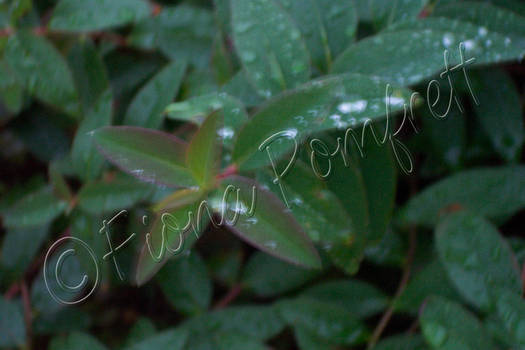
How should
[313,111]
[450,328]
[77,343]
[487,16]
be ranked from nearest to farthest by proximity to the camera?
1. [313,111]
2. [450,328]
3. [487,16]
4. [77,343]

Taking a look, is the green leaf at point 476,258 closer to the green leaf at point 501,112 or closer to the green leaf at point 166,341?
the green leaf at point 501,112

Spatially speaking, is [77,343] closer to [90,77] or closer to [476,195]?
[90,77]

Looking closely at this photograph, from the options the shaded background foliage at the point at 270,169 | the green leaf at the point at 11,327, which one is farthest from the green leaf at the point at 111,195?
the green leaf at the point at 11,327

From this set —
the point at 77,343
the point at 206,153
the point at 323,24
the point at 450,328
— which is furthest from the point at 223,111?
the point at 77,343

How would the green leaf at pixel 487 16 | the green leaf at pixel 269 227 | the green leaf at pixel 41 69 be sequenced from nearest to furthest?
1. the green leaf at pixel 269 227
2. the green leaf at pixel 487 16
3. the green leaf at pixel 41 69

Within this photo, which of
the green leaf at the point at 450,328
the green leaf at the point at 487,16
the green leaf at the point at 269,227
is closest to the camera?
the green leaf at the point at 269,227

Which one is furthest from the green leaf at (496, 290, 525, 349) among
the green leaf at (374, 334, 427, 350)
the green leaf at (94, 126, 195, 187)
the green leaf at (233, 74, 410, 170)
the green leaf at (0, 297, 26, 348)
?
the green leaf at (0, 297, 26, 348)
